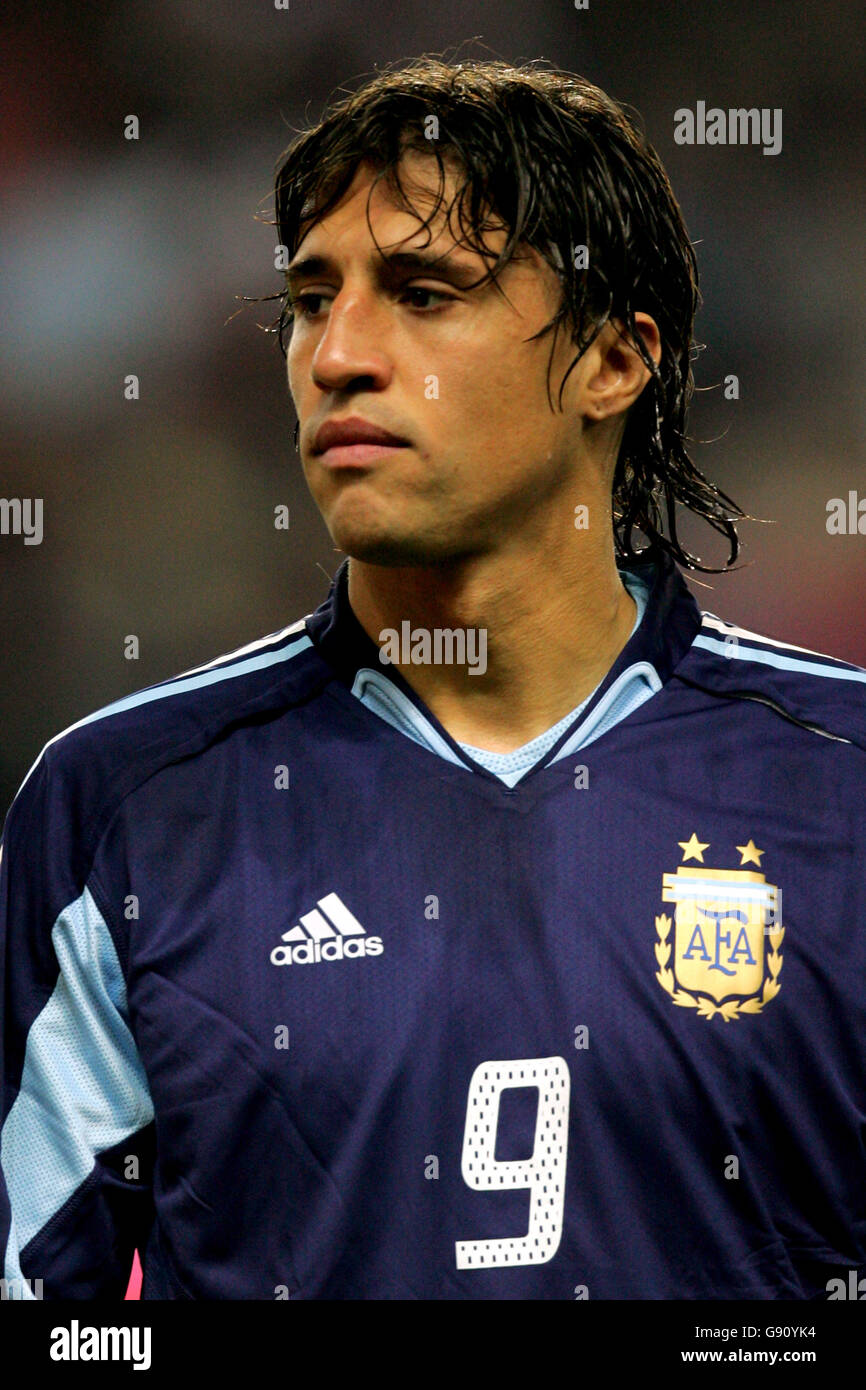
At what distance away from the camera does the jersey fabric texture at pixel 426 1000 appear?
1786 millimetres

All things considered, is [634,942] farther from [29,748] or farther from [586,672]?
[29,748]

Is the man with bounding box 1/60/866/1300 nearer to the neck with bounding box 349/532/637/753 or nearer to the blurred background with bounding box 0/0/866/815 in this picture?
the neck with bounding box 349/532/637/753

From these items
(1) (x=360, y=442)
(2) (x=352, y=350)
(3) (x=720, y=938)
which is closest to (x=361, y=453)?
(1) (x=360, y=442)

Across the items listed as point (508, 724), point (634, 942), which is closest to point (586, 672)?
point (508, 724)

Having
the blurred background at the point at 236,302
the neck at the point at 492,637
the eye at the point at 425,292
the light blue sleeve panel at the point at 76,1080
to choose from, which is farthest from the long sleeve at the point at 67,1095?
the blurred background at the point at 236,302

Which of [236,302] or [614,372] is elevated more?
[236,302]

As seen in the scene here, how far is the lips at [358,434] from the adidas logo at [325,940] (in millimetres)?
536

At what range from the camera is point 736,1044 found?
183 cm

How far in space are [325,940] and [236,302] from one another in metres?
2.61

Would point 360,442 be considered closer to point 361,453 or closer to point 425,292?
point 361,453

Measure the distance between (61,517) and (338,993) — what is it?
93.7 inches

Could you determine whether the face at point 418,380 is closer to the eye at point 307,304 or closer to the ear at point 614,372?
the eye at point 307,304

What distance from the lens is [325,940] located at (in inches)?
72.8

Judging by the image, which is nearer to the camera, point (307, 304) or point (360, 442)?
point (360, 442)
